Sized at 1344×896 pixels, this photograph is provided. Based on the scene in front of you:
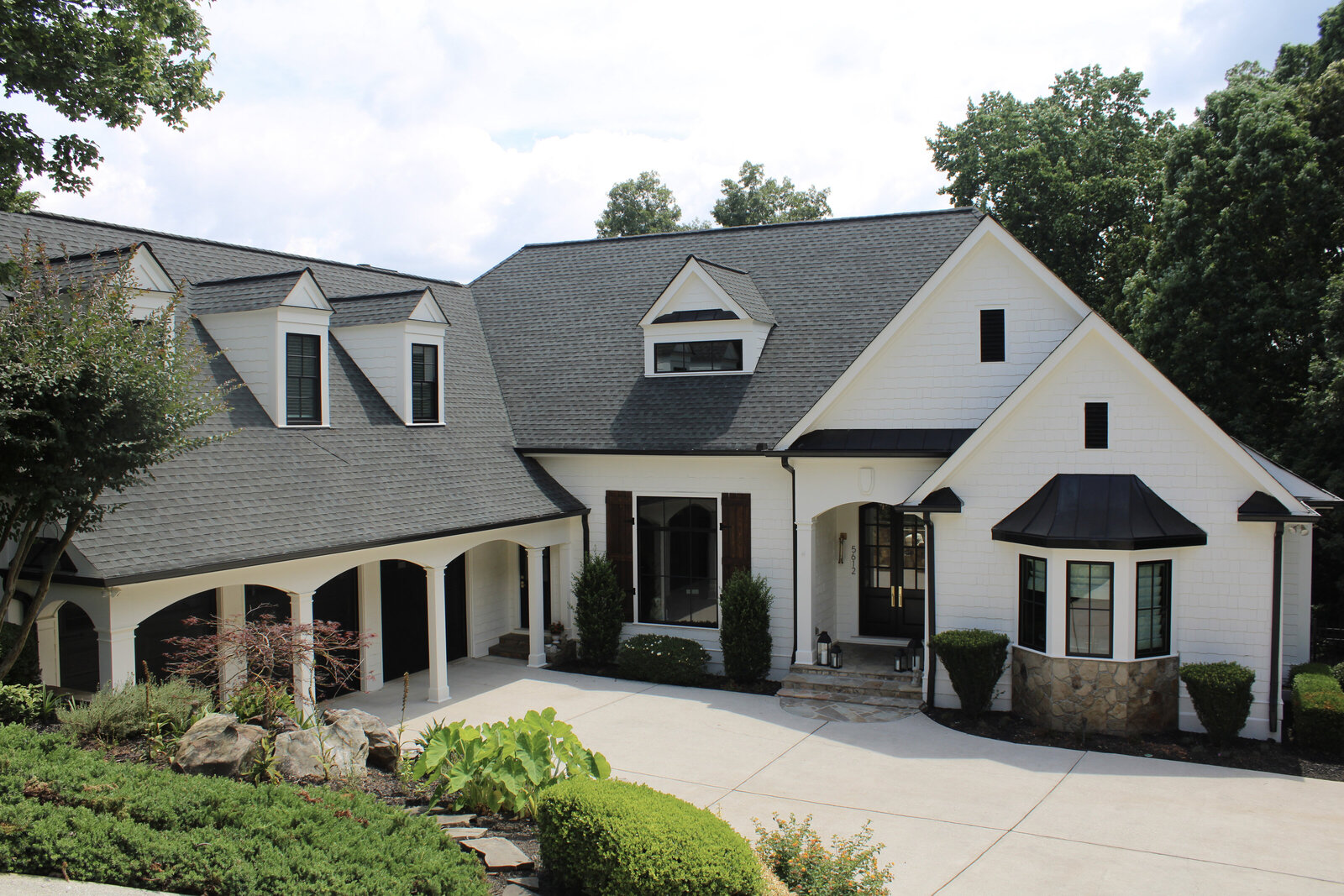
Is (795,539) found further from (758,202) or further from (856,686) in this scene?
(758,202)

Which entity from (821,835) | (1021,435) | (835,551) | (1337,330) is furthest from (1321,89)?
(821,835)

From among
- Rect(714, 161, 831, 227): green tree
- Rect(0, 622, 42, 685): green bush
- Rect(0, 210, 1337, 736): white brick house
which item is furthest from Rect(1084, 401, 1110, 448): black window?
Rect(714, 161, 831, 227): green tree

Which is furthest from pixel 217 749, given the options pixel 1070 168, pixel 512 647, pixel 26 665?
pixel 1070 168

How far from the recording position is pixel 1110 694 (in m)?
12.6

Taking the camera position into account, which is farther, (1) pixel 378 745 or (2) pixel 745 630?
(2) pixel 745 630

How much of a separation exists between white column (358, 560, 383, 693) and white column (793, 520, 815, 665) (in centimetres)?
685

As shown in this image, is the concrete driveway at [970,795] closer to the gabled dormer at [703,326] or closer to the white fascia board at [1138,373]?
the white fascia board at [1138,373]

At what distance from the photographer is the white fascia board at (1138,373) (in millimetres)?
12289

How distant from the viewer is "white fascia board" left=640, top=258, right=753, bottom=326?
674 inches

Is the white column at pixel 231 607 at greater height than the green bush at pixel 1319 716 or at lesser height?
greater

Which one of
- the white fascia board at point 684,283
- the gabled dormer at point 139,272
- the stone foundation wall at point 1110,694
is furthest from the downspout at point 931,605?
the gabled dormer at point 139,272

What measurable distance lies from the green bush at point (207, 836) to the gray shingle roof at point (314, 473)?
2.87 meters

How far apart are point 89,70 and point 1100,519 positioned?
1504 centimetres

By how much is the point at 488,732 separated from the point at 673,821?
115 inches
